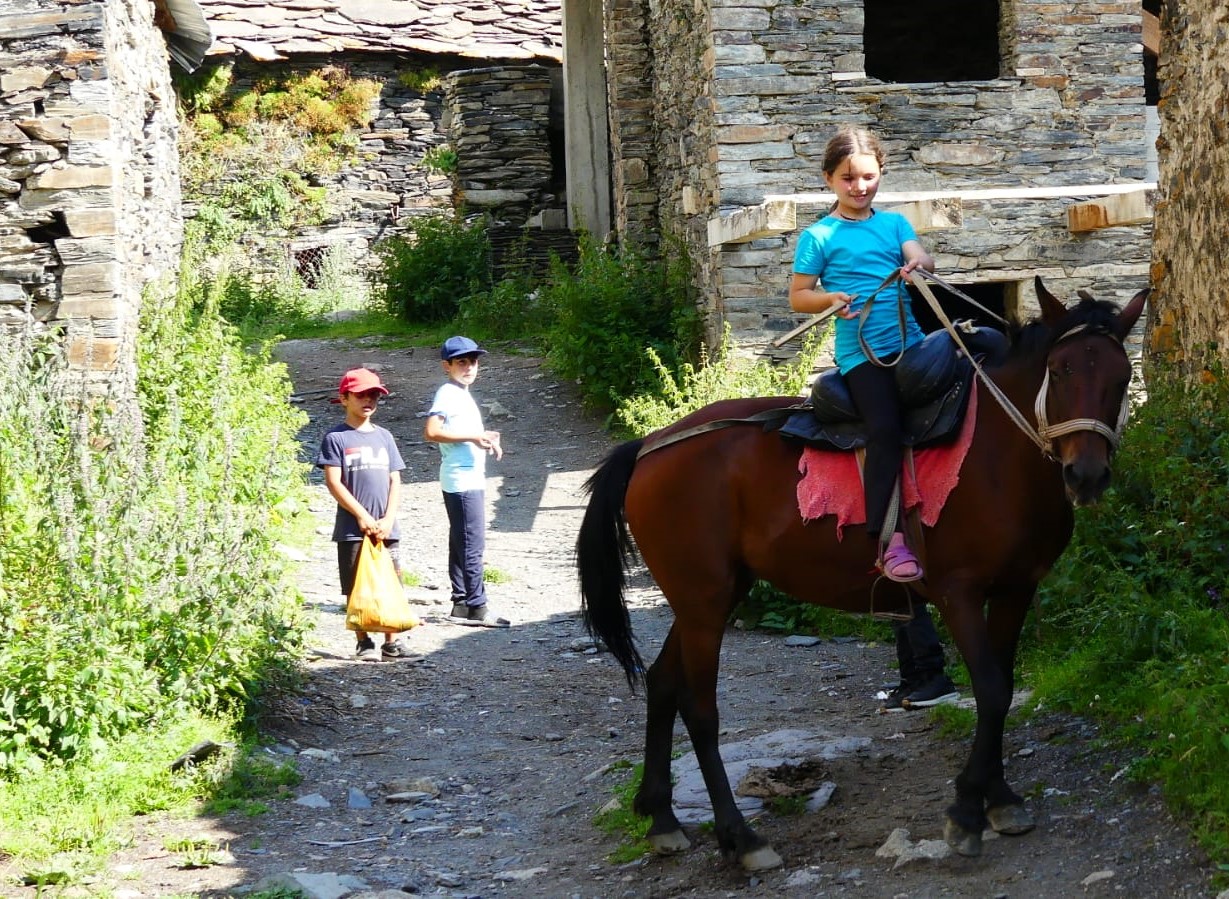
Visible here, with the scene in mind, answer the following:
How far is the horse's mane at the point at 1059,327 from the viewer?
419 centimetres

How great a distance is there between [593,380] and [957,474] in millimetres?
8664

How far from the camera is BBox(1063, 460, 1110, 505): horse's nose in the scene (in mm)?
4008

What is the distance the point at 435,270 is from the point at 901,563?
14248 millimetres

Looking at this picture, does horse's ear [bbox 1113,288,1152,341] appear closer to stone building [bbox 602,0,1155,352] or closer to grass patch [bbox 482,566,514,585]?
grass patch [bbox 482,566,514,585]

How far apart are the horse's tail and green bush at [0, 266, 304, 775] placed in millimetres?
1760

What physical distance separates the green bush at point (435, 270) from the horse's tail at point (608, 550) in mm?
12611

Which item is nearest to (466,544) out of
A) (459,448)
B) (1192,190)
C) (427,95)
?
(459,448)

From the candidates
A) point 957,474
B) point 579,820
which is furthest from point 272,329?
point 957,474

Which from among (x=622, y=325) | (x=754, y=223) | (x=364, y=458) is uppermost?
(x=754, y=223)

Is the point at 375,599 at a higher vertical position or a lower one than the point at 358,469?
lower

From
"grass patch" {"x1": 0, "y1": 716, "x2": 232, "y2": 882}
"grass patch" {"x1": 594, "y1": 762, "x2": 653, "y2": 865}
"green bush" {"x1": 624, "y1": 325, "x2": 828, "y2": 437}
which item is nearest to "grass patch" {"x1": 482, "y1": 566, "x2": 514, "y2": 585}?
"green bush" {"x1": 624, "y1": 325, "x2": 828, "y2": 437}

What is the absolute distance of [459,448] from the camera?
830 cm

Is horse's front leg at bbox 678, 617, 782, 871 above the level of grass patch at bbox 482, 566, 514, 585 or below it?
above

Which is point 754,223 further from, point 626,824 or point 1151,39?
point 626,824
